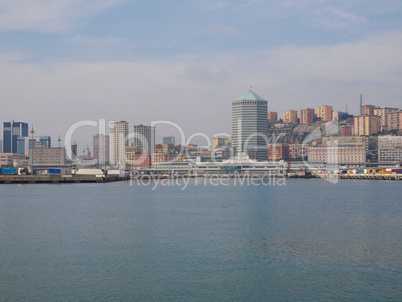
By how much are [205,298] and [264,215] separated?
21.4m

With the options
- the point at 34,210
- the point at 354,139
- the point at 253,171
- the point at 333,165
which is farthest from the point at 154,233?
the point at 354,139

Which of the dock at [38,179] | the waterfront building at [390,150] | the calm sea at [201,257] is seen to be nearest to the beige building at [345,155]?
the waterfront building at [390,150]

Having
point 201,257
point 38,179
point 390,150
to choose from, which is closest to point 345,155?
point 390,150

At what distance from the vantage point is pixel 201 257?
2219 centimetres

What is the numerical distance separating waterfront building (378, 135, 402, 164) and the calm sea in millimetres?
158785

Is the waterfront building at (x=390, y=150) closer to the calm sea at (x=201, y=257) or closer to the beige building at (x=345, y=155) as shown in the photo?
the beige building at (x=345, y=155)

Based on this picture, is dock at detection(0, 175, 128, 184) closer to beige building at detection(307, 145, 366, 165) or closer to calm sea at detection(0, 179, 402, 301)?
calm sea at detection(0, 179, 402, 301)

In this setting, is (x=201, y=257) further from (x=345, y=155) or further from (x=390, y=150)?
(x=390, y=150)

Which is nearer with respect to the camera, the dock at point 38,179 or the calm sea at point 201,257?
the calm sea at point 201,257

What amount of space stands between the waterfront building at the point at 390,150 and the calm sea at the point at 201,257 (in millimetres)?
158785

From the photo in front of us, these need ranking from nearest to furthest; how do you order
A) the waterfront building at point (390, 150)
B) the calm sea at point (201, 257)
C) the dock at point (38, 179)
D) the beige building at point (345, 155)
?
the calm sea at point (201, 257) → the dock at point (38, 179) → the waterfront building at point (390, 150) → the beige building at point (345, 155)

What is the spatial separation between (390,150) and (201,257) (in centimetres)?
18025

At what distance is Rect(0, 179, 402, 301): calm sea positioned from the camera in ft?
56.9

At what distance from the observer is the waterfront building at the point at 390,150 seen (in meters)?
183
